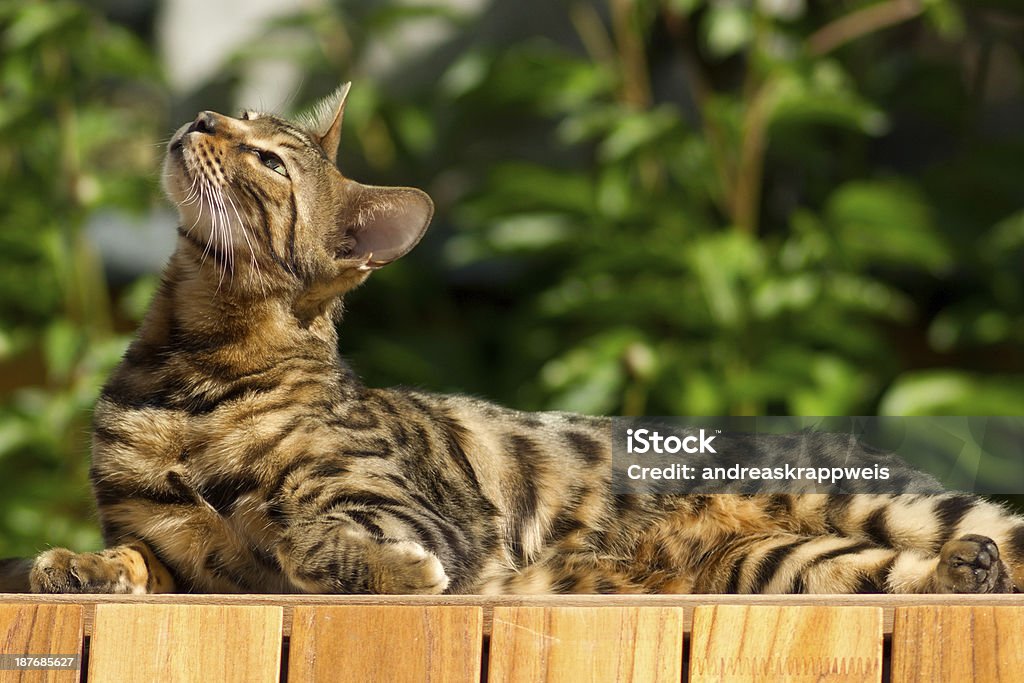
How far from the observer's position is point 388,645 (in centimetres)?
169

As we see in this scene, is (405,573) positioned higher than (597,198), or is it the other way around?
(597,198)

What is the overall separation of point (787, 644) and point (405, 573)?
57 cm

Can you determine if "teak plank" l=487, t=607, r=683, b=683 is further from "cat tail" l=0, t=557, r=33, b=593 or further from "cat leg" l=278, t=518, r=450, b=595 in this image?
"cat tail" l=0, t=557, r=33, b=593

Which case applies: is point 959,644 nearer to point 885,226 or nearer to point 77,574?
point 77,574

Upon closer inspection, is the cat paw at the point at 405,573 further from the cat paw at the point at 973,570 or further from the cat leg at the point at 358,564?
the cat paw at the point at 973,570

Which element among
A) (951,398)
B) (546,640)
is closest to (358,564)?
(546,640)

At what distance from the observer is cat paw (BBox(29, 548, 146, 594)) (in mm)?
1896

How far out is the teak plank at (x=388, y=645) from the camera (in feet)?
5.51

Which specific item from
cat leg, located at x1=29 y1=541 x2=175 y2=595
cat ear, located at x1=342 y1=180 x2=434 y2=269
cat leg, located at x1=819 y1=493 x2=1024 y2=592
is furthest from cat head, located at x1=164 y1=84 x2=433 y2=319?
cat leg, located at x1=819 y1=493 x2=1024 y2=592

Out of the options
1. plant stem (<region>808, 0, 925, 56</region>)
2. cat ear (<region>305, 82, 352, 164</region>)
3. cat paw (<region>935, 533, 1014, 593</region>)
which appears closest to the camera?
cat paw (<region>935, 533, 1014, 593</region>)

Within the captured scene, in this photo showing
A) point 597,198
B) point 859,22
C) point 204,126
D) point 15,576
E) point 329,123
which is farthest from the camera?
point 859,22

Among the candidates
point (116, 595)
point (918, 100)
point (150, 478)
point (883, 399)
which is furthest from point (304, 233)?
point (918, 100)

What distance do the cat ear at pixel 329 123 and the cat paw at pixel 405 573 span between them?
100 cm

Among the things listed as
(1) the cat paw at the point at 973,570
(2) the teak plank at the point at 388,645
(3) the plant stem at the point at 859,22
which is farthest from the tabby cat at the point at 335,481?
(3) the plant stem at the point at 859,22
